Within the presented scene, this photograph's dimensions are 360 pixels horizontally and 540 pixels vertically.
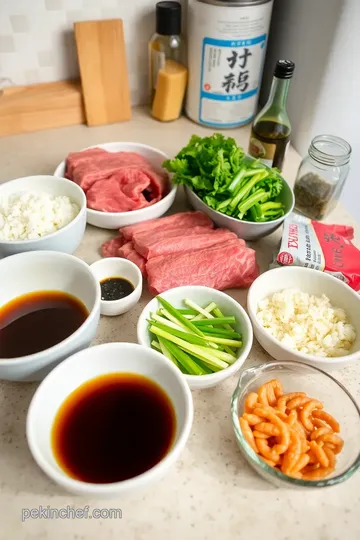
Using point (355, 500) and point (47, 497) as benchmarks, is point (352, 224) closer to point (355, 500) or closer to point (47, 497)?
point (355, 500)

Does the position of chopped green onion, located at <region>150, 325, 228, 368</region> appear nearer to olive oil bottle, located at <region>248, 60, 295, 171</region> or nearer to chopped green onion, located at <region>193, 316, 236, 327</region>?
chopped green onion, located at <region>193, 316, 236, 327</region>

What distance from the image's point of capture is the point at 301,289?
2.85 feet

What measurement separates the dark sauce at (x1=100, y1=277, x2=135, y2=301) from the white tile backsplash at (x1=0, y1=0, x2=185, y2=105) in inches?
31.3

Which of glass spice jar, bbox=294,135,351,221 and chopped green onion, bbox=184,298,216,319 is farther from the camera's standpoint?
glass spice jar, bbox=294,135,351,221

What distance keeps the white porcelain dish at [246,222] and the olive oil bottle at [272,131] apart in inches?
5.2

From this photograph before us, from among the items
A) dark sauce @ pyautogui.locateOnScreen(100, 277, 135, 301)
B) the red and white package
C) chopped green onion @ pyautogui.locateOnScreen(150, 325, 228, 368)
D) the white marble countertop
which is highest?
the red and white package

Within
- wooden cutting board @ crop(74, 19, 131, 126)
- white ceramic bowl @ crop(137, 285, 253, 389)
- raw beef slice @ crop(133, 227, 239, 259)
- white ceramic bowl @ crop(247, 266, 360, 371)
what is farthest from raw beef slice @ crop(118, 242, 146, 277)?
wooden cutting board @ crop(74, 19, 131, 126)

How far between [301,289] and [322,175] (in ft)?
1.12

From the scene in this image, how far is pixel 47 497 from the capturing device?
61 cm

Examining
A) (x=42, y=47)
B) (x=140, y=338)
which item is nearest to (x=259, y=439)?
(x=140, y=338)

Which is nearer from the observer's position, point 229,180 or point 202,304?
point 202,304

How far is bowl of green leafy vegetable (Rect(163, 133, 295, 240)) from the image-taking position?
0.96 metres

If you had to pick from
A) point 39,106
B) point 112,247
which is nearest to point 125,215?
point 112,247

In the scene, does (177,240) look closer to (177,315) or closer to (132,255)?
(132,255)
